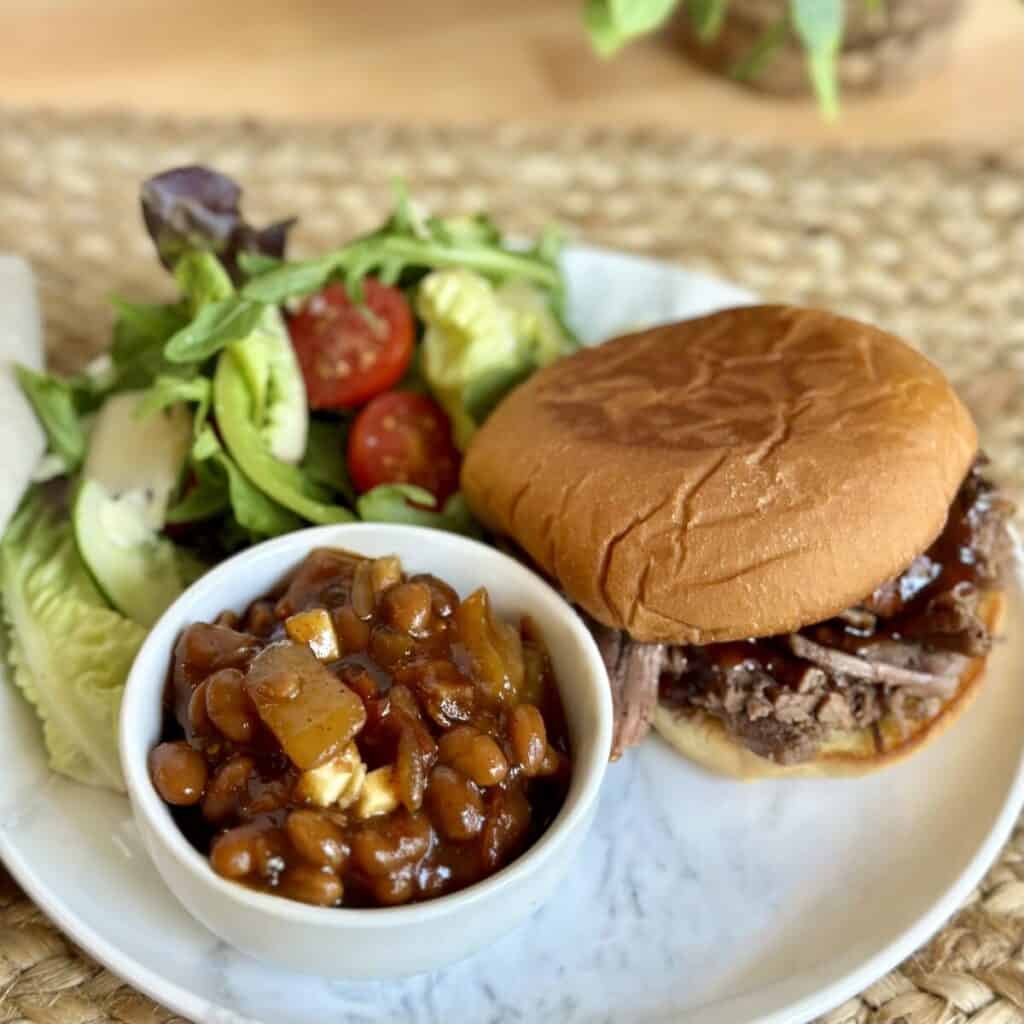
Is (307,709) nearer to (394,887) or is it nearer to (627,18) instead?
(394,887)

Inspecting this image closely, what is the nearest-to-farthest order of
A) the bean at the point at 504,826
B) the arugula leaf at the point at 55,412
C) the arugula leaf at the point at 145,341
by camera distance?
the bean at the point at 504,826
the arugula leaf at the point at 55,412
the arugula leaf at the point at 145,341

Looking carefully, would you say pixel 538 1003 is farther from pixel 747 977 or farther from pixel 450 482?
pixel 450 482

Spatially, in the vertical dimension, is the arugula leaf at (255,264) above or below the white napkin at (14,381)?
above

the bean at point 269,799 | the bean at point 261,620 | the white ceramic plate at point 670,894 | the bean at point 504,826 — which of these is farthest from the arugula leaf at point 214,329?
the bean at point 504,826

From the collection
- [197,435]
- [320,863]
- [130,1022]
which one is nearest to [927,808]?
[320,863]

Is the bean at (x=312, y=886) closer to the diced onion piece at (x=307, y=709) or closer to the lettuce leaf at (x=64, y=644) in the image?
the diced onion piece at (x=307, y=709)
